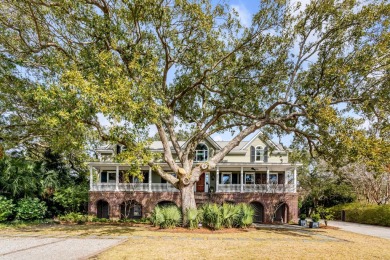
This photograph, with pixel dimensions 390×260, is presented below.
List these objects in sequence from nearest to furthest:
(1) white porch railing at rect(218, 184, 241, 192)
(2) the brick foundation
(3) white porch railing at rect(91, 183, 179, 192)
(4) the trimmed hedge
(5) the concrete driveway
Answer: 1. (5) the concrete driveway
2. (4) the trimmed hedge
3. (2) the brick foundation
4. (3) white porch railing at rect(91, 183, 179, 192)
5. (1) white porch railing at rect(218, 184, 241, 192)

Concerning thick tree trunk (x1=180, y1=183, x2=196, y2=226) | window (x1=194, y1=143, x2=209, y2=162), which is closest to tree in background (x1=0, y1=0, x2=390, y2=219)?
thick tree trunk (x1=180, y1=183, x2=196, y2=226)

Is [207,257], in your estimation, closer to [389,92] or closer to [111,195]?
[389,92]

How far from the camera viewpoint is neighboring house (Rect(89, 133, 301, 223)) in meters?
26.2

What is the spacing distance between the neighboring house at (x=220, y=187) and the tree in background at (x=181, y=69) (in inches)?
335

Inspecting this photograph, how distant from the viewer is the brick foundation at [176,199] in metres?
26.0

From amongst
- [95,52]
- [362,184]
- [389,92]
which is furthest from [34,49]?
[362,184]

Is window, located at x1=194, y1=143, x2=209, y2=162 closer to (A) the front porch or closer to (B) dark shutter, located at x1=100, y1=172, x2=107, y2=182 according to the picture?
(A) the front porch

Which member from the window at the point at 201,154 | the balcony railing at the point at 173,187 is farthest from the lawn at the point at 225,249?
the window at the point at 201,154

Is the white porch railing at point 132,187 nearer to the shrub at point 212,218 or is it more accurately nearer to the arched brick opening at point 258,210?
the arched brick opening at point 258,210

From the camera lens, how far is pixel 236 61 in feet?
55.2

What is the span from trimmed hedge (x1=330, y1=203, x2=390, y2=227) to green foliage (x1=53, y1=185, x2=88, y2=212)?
22.2 metres

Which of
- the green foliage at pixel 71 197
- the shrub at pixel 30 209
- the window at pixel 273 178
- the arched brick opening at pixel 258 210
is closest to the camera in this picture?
the shrub at pixel 30 209

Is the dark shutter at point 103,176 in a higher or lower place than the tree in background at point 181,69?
lower

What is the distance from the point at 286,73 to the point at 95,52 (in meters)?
10.4
